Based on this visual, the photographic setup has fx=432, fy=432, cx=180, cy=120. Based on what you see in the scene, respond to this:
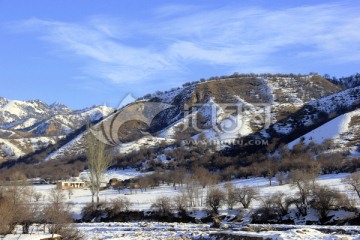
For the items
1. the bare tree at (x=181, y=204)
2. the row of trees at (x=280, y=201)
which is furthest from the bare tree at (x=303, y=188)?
the bare tree at (x=181, y=204)

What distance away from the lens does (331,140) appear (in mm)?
106250

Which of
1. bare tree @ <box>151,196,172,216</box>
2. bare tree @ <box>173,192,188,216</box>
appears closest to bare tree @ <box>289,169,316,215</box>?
bare tree @ <box>173,192,188,216</box>

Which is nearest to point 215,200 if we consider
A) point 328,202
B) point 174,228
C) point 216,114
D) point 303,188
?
point 303,188

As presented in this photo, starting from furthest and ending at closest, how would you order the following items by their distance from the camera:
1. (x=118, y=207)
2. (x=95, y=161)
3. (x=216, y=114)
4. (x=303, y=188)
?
(x=216, y=114)
(x=95, y=161)
(x=118, y=207)
(x=303, y=188)

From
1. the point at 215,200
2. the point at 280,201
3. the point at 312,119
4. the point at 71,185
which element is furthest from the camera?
the point at 312,119

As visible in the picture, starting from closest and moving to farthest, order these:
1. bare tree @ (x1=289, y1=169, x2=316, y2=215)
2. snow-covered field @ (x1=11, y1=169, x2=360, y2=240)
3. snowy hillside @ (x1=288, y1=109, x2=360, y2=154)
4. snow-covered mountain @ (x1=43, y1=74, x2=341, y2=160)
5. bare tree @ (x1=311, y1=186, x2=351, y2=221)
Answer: snow-covered field @ (x1=11, y1=169, x2=360, y2=240)
bare tree @ (x1=311, y1=186, x2=351, y2=221)
bare tree @ (x1=289, y1=169, x2=316, y2=215)
snowy hillside @ (x1=288, y1=109, x2=360, y2=154)
snow-covered mountain @ (x1=43, y1=74, x2=341, y2=160)

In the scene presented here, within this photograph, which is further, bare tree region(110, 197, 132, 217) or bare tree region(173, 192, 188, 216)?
bare tree region(110, 197, 132, 217)

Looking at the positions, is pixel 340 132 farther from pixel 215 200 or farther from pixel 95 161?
pixel 95 161

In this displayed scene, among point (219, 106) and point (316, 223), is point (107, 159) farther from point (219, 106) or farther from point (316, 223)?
point (219, 106)

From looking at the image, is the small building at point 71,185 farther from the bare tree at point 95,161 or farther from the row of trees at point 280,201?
the row of trees at point 280,201

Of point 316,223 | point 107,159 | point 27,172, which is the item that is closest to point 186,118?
point 27,172

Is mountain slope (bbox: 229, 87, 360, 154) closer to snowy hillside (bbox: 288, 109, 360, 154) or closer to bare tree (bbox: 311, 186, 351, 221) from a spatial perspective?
snowy hillside (bbox: 288, 109, 360, 154)

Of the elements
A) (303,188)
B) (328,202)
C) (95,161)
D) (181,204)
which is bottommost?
(181,204)

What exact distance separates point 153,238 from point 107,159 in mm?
38312
